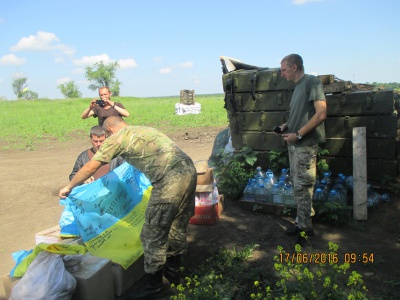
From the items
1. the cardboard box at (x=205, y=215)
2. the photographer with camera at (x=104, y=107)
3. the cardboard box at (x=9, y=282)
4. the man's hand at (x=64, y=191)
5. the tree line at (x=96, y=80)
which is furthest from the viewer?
the tree line at (x=96, y=80)

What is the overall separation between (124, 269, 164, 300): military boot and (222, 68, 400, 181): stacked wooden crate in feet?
10.9

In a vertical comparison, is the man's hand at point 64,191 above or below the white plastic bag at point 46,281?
above

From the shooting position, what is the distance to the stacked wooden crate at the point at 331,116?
4.82m

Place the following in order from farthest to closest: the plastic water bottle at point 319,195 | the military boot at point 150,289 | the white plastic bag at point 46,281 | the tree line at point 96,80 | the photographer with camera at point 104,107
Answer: the tree line at point 96,80 < the photographer with camera at point 104,107 < the plastic water bottle at point 319,195 < the military boot at point 150,289 < the white plastic bag at point 46,281

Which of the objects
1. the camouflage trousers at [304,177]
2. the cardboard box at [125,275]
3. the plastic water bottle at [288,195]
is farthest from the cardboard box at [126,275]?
the plastic water bottle at [288,195]

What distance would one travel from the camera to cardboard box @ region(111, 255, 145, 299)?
301cm

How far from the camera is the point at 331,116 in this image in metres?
5.14

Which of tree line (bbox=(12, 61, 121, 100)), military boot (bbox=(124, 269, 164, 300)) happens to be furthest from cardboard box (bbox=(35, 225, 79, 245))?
tree line (bbox=(12, 61, 121, 100))

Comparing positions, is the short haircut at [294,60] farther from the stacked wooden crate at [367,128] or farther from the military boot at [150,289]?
the military boot at [150,289]

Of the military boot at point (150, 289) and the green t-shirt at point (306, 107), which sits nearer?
the military boot at point (150, 289)

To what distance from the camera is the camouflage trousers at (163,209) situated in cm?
283

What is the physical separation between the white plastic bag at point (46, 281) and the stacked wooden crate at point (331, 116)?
3992 mm

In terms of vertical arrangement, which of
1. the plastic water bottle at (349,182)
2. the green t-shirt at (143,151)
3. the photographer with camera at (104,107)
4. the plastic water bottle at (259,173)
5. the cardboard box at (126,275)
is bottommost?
the cardboard box at (126,275)

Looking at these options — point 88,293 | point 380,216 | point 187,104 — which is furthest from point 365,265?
→ point 187,104
